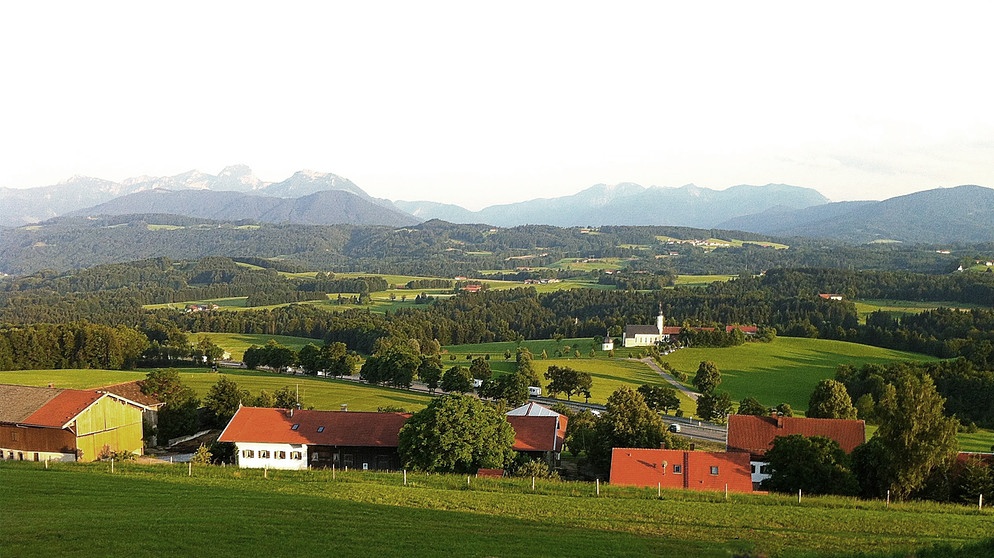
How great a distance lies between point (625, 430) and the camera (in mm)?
34188

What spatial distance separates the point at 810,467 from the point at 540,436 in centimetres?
1388

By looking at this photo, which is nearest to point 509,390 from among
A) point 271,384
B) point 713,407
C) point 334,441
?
point 713,407

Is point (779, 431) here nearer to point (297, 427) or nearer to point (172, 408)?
point (297, 427)

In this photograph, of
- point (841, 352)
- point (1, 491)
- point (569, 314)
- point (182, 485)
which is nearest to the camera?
point (1, 491)

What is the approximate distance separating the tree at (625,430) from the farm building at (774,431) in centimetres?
400

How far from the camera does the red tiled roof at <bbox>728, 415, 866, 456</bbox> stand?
34875 mm

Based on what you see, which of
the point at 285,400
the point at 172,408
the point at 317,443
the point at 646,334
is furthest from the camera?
the point at 646,334

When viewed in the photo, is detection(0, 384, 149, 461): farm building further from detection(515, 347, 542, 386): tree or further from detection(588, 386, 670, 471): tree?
detection(515, 347, 542, 386): tree

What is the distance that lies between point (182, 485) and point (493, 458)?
12.9 metres

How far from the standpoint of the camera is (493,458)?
30.7 meters

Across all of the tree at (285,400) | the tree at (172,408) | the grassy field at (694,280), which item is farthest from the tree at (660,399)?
the grassy field at (694,280)

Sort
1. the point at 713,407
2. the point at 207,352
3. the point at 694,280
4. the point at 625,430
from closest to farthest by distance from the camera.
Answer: the point at 625,430
the point at 713,407
the point at 207,352
the point at 694,280

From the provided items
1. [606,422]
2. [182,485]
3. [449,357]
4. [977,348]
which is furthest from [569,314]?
[182,485]

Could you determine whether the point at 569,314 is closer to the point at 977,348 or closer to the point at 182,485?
the point at 977,348
